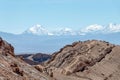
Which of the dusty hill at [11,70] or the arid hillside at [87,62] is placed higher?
the dusty hill at [11,70]

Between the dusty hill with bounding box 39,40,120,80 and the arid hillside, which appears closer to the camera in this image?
the arid hillside

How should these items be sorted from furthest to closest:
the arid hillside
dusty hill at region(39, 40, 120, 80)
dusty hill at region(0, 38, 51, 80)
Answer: dusty hill at region(39, 40, 120, 80) → the arid hillside → dusty hill at region(0, 38, 51, 80)

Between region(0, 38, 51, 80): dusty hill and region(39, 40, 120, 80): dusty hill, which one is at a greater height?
region(0, 38, 51, 80): dusty hill

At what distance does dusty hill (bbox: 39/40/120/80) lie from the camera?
53.7 m

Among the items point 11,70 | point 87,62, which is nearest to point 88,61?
point 87,62

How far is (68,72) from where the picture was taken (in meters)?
52.2

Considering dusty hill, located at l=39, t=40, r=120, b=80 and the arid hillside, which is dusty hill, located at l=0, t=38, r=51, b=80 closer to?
the arid hillside

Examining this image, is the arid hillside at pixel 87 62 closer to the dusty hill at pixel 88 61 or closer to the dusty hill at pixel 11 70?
the dusty hill at pixel 88 61

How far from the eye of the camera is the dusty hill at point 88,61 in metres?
Answer: 53.7

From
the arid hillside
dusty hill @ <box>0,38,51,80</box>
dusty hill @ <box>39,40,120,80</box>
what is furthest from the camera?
dusty hill @ <box>39,40,120,80</box>

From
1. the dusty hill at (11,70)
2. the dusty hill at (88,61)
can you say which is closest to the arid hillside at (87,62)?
the dusty hill at (88,61)

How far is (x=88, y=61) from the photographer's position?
57719 millimetres

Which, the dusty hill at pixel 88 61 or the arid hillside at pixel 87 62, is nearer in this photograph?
the arid hillside at pixel 87 62

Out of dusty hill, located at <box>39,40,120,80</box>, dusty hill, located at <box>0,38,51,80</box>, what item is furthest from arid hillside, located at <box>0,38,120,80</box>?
dusty hill, located at <box>0,38,51,80</box>
